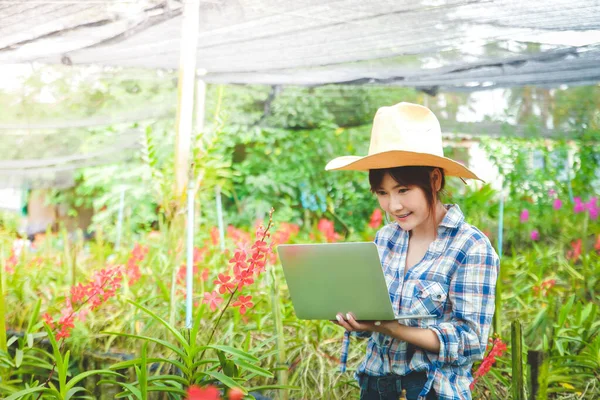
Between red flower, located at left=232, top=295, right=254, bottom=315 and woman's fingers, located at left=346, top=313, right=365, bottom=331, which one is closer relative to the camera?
woman's fingers, located at left=346, top=313, right=365, bottom=331

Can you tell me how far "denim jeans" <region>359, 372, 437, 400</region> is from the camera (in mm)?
1615

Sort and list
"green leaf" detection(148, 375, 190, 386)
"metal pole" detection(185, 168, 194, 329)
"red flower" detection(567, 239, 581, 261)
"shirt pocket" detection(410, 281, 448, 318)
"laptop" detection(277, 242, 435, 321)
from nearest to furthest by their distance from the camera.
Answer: "laptop" detection(277, 242, 435, 321) → "shirt pocket" detection(410, 281, 448, 318) → "green leaf" detection(148, 375, 190, 386) → "metal pole" detection(185, 168, 194, 329) → "red flower" detection(567, 239, 581, 261)

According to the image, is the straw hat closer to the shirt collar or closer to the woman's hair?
the woman's hair

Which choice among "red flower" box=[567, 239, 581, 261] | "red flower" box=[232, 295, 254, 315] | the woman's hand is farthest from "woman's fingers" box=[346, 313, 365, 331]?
"red flower" box=[567, 239, 581, 261]

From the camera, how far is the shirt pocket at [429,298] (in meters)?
1.60

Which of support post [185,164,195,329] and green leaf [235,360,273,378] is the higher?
support post [185,164,195,329]

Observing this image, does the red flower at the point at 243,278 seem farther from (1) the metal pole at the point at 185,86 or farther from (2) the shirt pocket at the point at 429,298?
(1) the metal pole at the point at 185,86

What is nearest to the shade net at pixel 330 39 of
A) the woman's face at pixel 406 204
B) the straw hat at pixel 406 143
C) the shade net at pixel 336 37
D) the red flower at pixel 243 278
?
the shade net at pixel 336 37

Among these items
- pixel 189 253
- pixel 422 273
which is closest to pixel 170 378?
pixel 189 253

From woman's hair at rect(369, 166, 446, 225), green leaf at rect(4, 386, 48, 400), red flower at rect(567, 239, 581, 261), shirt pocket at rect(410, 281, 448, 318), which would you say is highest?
woman's hair at rect(369, 166, 446, 225)

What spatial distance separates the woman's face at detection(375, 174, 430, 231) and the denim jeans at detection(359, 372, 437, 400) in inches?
15.1

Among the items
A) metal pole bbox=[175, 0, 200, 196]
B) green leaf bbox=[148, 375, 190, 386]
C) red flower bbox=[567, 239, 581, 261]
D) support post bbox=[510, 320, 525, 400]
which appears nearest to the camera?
support post bbox=[510, 320, 525, 400]

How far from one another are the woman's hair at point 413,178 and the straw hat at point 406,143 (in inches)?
0.6

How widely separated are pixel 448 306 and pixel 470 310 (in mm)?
91
